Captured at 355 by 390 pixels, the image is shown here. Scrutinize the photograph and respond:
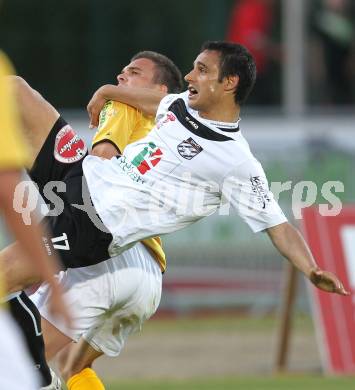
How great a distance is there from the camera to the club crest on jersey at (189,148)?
756 cm

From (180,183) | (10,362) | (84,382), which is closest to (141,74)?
(180,183)

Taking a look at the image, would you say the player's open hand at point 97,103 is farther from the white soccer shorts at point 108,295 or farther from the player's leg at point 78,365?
the player's leg at point 78,365

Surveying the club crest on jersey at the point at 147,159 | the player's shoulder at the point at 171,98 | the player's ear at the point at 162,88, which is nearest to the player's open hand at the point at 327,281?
the club crest on jersey at the point at 147,159

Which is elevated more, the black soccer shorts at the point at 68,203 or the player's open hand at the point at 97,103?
the player's open hand at the point at 97,103

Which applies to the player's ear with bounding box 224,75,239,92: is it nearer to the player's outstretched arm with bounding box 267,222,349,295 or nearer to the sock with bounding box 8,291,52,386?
the player's outstretched arm with bounding box 267,222,349,295

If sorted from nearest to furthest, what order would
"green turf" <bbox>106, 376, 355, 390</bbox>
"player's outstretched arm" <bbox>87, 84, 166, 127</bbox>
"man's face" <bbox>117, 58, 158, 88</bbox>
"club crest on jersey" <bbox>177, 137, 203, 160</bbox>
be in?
1. "club crest on jersey" <bbox>177, 137, 203, 160</bbox>
2. "player's outstretched arm" <bbox>87, 84, 166, 127</bbox>
3. "man's face" <bbox>117, 58, 158, 88</bbox>
4. "green turf" <bbox>106, 376, 355, 390</bbox>

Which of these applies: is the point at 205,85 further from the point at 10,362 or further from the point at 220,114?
the point at 10,362

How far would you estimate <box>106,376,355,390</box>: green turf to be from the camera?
10.3 metres

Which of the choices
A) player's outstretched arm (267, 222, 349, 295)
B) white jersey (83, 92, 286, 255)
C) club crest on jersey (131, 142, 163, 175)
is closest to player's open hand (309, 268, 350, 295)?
player's outstretched arm (267, 222, 349, 295)

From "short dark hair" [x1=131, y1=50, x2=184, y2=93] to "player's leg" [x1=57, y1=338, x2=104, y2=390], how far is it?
173 centimetres

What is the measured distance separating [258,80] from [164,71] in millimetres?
7844

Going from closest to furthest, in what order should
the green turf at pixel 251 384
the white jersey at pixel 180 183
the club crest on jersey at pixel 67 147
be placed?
the white jersey at pixel 180 183
the club crest on jersey at pixel 67 147
the green turf at pixel 251 384

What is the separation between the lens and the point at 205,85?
761cm

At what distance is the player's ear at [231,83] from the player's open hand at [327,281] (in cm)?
129
